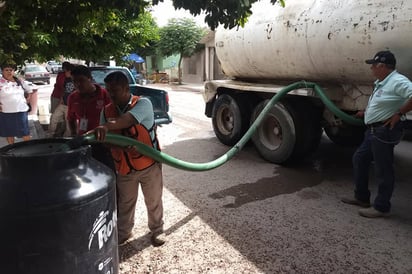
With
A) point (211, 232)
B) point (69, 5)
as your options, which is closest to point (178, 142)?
point (211, 232)

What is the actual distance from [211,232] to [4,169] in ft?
7.51

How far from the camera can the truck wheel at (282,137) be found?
5402 millimetres

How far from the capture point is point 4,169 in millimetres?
1669

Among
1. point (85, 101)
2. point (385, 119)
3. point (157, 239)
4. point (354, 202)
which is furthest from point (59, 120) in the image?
point (385, 119)

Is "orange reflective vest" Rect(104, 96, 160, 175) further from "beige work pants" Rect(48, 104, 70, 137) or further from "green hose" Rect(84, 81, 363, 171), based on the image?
"beige work pants" Rect(48, 104, 70, 137)

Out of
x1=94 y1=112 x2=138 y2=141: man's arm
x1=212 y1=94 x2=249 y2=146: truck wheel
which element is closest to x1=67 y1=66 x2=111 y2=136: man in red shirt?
x1=94 y1=112 x2=138 y2=141: man's arm

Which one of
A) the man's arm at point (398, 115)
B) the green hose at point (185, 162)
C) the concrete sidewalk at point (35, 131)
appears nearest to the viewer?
the green hose at point (185, 162)

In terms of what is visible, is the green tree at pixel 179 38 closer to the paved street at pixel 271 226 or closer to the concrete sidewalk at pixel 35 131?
the concrete sidewalk at pixel 35 131

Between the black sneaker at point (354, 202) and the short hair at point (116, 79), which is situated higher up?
the short hair at point (116, 79)

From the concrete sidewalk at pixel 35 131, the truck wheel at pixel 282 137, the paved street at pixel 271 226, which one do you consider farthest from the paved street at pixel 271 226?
the concrete sidewalk at pixel 35 131

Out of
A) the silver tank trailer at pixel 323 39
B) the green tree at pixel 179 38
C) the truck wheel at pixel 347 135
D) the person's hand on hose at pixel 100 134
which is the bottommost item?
the truck wheel at pixel 347 135

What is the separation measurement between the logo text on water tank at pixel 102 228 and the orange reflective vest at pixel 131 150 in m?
0.97

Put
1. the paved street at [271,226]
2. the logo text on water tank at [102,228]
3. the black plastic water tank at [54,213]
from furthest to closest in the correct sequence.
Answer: the paved street at [271,226], the logo text on water tank at [102,228], the black plastic water tank at [54,213]

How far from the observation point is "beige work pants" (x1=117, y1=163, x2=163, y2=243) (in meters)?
3.01
